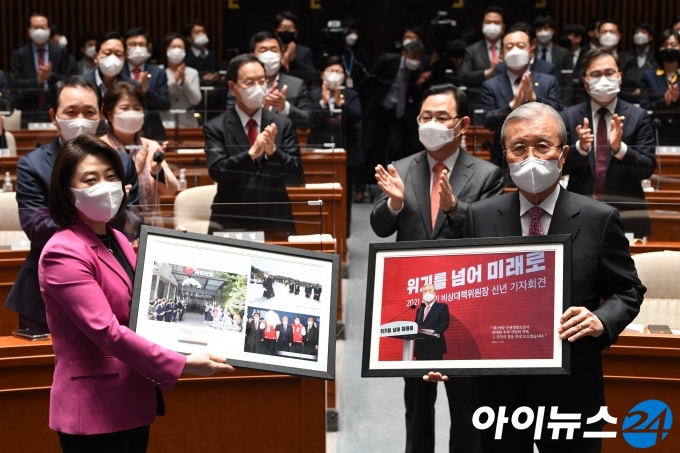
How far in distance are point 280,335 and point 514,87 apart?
13.2 feet

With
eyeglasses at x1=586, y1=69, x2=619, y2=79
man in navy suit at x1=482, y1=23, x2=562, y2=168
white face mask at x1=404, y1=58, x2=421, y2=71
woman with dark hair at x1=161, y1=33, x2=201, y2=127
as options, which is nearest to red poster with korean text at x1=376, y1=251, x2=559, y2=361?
eyeglasses at x1=586, y1=69, x2=619, y2=79

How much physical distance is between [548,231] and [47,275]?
1297mm

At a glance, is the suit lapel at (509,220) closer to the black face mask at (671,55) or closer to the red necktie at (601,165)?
the red necktie at (601,165)

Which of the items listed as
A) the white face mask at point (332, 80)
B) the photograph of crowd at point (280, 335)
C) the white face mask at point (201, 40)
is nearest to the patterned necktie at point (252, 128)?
the photograph of crowd at point (280, 335)

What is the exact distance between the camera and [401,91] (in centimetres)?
880

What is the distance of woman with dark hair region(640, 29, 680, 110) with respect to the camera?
7.20 m

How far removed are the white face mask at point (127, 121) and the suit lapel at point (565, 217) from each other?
236cm

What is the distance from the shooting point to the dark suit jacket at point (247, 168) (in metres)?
4.24

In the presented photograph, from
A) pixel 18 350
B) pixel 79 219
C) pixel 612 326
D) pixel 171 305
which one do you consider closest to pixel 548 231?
pixel 612 326

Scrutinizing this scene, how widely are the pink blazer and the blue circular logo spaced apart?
63.4 inches

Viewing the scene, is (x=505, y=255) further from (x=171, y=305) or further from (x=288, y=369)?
(x=171, y=305)

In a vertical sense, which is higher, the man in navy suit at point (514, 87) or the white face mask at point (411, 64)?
the white face mask at point (411, 64)

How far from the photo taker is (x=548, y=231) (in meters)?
2.60

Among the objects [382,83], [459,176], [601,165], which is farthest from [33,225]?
[382,83]
